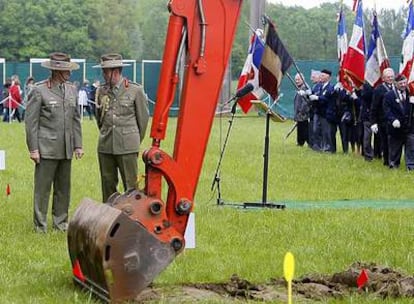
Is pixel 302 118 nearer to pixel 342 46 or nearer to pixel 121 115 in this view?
pixel 342 46

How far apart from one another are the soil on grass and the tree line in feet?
186

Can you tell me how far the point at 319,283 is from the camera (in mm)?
→ 9594

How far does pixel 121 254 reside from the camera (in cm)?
835

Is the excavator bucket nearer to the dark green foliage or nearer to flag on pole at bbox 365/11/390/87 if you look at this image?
flag on pole at bbox 365/11/390/87

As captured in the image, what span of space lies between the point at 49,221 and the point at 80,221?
4.76 meters

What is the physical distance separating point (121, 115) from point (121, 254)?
4.06m

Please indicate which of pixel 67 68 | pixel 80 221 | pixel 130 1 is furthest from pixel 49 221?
pixel 130 1

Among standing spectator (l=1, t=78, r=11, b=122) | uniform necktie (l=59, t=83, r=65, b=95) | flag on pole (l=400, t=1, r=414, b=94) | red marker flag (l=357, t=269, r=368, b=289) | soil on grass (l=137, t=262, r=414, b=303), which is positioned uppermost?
flag on pole (l=400, t=1, r=414, b=94)

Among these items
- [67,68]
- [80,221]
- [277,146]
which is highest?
[67,68]

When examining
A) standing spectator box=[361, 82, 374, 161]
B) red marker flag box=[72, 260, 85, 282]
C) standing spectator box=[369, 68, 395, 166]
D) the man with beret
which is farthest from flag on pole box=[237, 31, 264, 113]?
red marker flag box=[72, 260, 85, 282]

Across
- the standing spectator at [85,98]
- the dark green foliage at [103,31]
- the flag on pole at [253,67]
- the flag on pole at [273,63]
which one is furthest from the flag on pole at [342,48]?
the dark green foliage at [103,31]

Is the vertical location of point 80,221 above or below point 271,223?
above

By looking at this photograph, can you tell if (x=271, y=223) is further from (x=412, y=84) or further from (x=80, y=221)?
(x=412, y=84)

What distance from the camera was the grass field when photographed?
1014 cm
